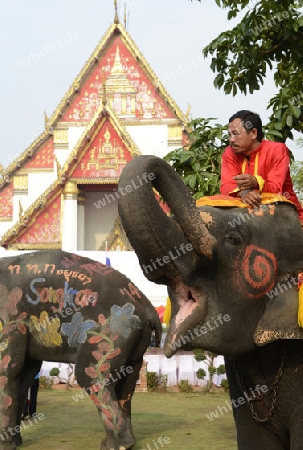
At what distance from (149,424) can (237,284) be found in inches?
232

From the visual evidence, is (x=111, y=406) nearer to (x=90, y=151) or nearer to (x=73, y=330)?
(x=73, y=330)

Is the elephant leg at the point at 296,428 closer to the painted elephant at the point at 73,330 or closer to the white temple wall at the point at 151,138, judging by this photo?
the painted elephant at the point at 73,330

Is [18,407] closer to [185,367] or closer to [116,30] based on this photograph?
[185,367]

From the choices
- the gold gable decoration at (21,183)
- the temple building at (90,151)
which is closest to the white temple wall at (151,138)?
the temple building at (90,151)

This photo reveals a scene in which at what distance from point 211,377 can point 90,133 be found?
29.1 feet

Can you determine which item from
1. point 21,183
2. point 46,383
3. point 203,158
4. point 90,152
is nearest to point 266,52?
point 203,158

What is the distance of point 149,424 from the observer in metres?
7.89

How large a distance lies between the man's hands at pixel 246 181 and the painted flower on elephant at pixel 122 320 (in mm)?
3599

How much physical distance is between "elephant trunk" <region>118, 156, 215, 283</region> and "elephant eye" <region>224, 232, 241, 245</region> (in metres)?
0.13

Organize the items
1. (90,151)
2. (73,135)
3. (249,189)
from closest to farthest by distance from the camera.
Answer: (249,189)
(90,151)
(73,135)

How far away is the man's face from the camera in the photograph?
8.89ft

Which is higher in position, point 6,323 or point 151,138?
point 151,138

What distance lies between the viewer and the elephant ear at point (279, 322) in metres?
2.38

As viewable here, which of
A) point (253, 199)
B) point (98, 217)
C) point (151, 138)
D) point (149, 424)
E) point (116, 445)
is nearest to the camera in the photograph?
point (253, 199)
